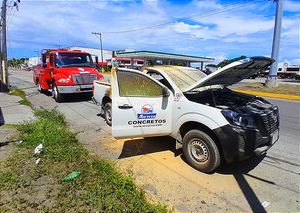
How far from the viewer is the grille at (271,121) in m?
4.02

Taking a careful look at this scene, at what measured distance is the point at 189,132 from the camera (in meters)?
4.39

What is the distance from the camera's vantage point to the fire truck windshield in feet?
38.1

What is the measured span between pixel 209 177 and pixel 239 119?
1.10m

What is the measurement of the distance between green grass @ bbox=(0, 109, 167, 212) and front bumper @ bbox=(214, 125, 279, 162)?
139cm

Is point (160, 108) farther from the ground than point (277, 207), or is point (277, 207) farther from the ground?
point (160, 108)

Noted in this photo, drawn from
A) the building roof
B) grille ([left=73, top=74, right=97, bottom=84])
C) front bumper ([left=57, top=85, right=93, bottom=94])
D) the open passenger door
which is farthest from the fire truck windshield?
the building roof

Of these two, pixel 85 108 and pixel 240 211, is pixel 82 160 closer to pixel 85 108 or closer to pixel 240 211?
pixel 240 211

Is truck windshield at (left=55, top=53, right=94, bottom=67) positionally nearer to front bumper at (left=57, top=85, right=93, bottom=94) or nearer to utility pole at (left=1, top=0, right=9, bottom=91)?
front bumper at (left=57, top=85, right=93, bottom=94)

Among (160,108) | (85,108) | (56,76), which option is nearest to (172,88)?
(160,108)

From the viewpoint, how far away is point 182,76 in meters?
5.31

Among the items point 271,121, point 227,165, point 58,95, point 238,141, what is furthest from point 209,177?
point 58,95

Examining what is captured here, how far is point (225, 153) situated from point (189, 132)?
0.75 metres

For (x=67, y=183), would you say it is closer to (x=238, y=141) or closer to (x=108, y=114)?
(x=238, y=141)

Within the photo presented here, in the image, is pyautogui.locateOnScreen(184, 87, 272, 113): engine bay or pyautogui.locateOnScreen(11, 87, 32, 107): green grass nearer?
pyautogui.locateOnScreen(184, 87, 272, 113): engine bay
